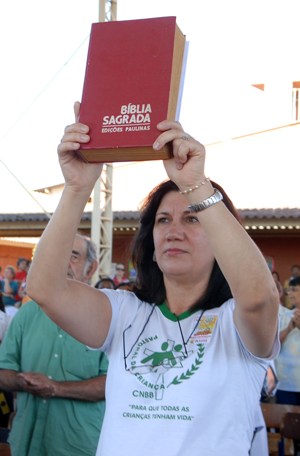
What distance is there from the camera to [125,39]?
5.84 ft

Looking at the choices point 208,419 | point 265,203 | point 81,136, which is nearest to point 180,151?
point 81,136

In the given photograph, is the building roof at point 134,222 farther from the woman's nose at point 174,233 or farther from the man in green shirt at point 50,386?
the woman's nose at point 174,233

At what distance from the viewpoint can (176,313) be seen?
2.00m

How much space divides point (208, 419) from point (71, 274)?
1976mm

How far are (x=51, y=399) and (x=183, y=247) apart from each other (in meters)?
1.61

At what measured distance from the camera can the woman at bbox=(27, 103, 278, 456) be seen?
169cm

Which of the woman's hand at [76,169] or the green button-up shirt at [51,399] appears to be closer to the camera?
the woman's hand at [76,169]

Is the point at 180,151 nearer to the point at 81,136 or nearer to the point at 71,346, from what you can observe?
the point at 81,136

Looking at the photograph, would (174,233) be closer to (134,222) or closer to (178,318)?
(178,318)

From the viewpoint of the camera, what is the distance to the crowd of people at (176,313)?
1.69m

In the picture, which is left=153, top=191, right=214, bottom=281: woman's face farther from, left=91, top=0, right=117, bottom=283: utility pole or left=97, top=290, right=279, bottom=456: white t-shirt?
left=91, top=0, right=117, bottom=283: utility pole

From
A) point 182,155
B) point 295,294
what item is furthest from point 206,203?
point 295,294


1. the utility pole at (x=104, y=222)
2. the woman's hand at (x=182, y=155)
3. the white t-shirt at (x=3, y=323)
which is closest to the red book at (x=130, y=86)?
the woman's hand at (x=182, y=155)

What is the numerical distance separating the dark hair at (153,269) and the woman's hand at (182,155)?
0.82 ft
